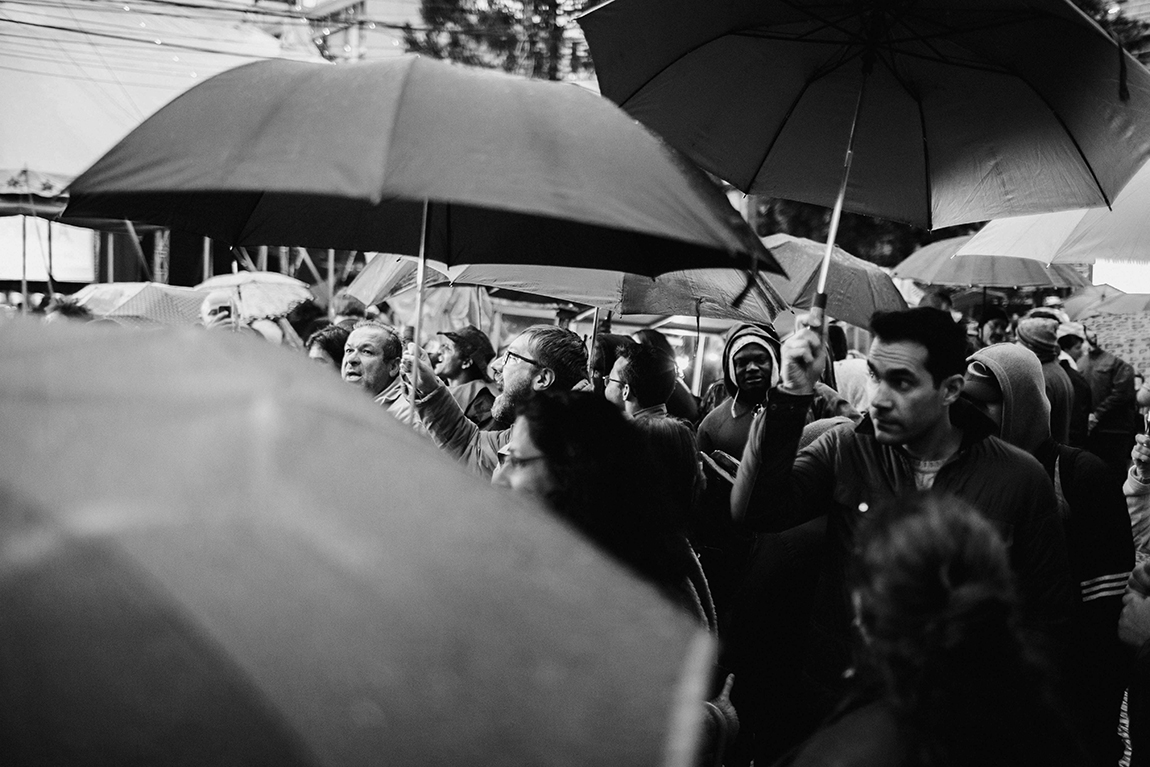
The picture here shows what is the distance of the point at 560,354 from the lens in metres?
4.54

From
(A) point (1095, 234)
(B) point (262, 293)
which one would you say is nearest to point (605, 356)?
(A) point (1095, 234)

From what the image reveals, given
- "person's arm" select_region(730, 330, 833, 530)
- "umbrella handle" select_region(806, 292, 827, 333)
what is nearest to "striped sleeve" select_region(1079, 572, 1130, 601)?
"person's arm" select_region(730, 330, 833, 530)

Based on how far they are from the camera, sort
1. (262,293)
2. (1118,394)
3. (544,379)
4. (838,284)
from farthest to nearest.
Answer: (1118,394) → (262,293) → (838,284) → (544,379)

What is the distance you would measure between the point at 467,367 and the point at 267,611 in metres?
6.30

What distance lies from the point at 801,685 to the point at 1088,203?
1.99 metres

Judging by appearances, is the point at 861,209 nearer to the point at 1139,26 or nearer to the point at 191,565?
the point at 191,565

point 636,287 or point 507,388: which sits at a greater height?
point 636,287

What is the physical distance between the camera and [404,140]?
256 centimetres

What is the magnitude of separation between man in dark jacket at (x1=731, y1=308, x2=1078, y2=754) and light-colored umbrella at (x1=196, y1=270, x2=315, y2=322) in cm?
631

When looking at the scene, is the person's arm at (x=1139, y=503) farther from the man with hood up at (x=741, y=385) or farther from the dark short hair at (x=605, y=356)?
the dark short hair at (x=605, y=356)

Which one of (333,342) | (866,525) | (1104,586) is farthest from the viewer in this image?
(333,342)

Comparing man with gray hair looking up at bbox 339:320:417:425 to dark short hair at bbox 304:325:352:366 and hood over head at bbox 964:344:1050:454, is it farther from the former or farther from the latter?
hood over head at bbox 964:344:1050:454

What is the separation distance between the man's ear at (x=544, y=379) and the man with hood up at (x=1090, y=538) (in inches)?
68.7

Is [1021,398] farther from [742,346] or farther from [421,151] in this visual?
[421,151]
